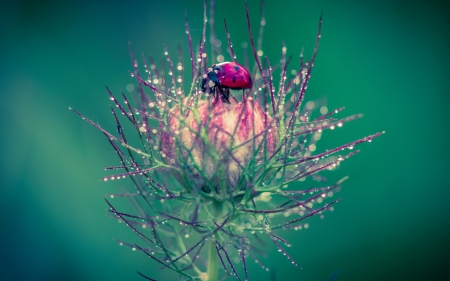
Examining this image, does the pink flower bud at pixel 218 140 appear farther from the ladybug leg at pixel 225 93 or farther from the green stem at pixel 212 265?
the green stem at pixel 212 265

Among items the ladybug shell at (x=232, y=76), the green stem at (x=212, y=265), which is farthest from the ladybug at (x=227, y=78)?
the green stem at (x=212, y=265)

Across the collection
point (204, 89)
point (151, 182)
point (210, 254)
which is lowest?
point (210, 254)

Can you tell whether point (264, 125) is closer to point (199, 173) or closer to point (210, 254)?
point (199, 173)

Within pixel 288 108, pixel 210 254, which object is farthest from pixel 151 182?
pixel 288 108

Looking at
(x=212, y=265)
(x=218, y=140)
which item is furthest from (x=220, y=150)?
(x=212, y=265)

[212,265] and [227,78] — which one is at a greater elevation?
[227,78]

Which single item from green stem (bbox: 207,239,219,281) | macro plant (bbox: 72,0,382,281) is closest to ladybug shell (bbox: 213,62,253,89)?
macro plant (bbox: 72,0,382,281)

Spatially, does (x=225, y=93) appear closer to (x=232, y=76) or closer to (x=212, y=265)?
(x=232, y=76)

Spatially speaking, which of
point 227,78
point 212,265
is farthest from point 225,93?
point 212,265

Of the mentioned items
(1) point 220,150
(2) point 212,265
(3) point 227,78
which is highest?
(3) point 227,78

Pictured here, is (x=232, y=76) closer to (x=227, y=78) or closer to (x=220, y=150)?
(x=227, y=78)
